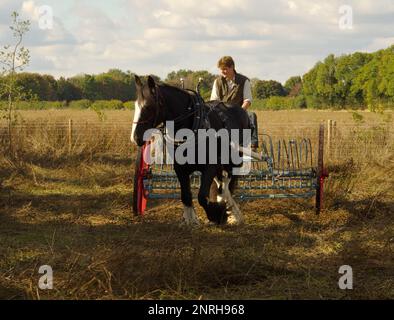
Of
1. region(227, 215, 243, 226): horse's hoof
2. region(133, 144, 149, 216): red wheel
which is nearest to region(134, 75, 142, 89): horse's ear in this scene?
region(133, 144, 149, 216): red wheel

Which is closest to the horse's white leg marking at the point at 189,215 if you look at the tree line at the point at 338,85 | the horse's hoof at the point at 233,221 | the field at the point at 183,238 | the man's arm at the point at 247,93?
the field at the point at 183,238

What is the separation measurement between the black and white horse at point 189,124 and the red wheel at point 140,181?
98cm

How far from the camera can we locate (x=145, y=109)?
24.2 ft

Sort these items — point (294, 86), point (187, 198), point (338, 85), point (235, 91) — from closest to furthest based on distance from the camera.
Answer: point (187, 198) → point (235, 91) → point (338, 85) → point (294, 86)

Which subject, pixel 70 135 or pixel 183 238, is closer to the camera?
pixel 183 238

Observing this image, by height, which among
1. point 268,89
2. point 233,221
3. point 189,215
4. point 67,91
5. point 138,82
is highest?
point 268,89

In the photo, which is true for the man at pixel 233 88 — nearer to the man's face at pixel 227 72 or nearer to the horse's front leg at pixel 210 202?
the man's face at pixel 227 72

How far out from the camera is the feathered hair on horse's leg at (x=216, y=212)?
26.0 feet

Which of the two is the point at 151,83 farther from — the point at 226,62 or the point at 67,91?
the point at 67,91

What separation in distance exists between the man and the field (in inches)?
60.0

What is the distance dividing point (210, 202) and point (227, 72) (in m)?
2.03

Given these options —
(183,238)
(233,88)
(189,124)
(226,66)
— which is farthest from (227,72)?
(183,238)

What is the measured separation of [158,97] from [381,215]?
3.68m

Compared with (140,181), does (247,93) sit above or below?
above
